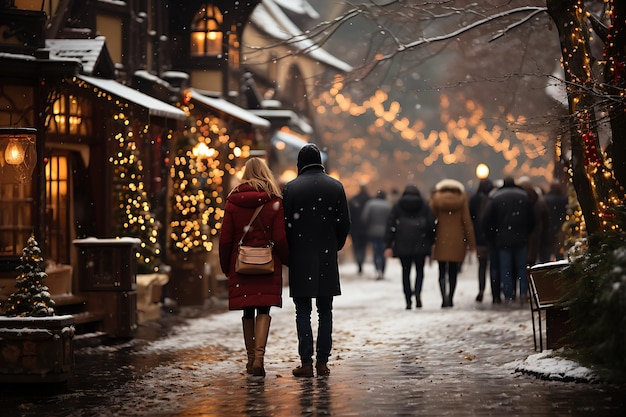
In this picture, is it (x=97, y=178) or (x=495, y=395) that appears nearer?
(x=495, y=395)

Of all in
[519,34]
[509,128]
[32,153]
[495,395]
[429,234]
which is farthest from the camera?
[429,234]

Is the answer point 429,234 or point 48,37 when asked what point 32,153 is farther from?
point 429,234

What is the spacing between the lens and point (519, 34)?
2042 centimetres

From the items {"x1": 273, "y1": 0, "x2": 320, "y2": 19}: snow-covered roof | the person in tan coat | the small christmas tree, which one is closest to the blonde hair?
the small christmas tree

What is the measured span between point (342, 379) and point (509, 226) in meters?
9.34

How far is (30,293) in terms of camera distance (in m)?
12.6

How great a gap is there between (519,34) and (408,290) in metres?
4.24

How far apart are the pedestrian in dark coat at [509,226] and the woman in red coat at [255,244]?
901cm

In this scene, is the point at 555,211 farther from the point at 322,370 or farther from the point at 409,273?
the point at 322,370

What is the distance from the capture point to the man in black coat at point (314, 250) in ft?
41.8

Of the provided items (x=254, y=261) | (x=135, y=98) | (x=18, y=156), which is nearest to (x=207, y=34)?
(x=135, y=98)

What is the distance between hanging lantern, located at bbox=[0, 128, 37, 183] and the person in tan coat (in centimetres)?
794

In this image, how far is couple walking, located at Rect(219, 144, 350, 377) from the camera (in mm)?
12750

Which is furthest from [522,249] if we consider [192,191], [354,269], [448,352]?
[354,269]
